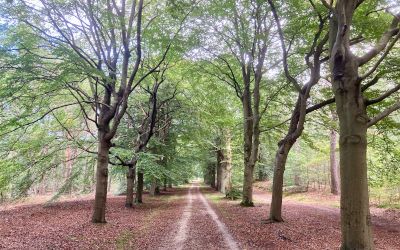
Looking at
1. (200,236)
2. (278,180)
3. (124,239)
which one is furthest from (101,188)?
(278,180)

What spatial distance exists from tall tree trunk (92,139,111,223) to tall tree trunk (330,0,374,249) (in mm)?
9241

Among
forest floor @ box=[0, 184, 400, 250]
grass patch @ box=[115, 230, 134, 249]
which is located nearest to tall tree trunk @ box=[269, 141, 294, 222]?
forest floor @ box=[0, 184, 400, 250]

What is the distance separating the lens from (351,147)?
6.72 m

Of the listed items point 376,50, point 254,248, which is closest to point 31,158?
point 254,248

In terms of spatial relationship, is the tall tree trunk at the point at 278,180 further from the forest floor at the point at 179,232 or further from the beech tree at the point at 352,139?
the beech tree at the point at 352,139

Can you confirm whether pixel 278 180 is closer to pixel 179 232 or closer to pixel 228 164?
pixel 179 232

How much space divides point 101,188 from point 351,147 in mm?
9719

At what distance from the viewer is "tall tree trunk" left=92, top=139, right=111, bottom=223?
13.1 meters

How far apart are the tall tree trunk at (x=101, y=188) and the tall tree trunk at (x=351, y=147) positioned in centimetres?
924

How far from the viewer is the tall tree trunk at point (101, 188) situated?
1307 centimetres

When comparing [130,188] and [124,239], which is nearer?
[124,239]

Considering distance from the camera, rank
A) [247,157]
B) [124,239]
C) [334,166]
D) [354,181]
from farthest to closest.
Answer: [334,166]
[247,157]
[124,239]
[354,181]

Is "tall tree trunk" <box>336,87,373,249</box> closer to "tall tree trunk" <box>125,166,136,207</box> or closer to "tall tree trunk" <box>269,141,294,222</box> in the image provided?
"tall tree trunk" <box>269,141,294,222</box>

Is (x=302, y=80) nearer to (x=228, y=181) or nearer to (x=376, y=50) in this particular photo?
(x=376, y=50)
